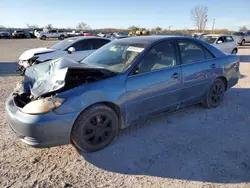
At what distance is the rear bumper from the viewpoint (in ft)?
8.20

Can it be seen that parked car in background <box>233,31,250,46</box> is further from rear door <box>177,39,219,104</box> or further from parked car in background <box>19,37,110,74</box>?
rear door <box>177,39,219,104</box>

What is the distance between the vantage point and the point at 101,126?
118 inches

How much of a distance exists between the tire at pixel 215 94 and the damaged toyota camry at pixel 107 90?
10 centimetres

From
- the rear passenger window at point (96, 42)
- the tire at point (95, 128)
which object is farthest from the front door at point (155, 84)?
the rear passenger window at point (96, 42)

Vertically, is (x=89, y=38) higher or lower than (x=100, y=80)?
higher

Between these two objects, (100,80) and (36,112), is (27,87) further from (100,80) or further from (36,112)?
(100,80)

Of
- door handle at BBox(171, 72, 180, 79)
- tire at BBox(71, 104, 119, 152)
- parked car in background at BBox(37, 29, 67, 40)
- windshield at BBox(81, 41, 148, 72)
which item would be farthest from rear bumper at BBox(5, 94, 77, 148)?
parked car in background at BBox(37, 29, 67, 40)

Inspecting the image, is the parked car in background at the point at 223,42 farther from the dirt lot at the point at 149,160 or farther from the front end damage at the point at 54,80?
the front end damage at the point at 54,80

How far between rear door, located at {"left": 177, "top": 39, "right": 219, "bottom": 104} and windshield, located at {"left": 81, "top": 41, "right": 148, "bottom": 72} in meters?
0.84

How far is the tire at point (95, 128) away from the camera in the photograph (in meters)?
2.79

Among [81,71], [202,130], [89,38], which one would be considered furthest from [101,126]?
[89,38]

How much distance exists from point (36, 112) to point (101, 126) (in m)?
0.88

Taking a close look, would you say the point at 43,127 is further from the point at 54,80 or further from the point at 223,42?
the point at 223,42

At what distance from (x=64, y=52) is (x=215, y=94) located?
5.44m
